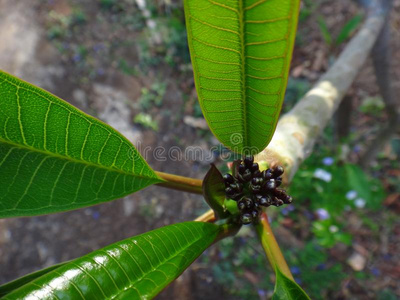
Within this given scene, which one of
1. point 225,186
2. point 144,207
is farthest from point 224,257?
point 225,186

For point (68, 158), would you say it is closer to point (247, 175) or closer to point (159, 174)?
point (159, 174)

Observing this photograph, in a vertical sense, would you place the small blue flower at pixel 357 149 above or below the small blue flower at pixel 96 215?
above

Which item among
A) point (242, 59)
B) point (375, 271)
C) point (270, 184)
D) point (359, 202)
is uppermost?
point (242, 59)

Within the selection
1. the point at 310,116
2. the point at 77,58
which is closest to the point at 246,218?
the point at 310,116

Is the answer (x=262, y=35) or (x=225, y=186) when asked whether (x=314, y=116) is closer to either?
(x=225, y=186)

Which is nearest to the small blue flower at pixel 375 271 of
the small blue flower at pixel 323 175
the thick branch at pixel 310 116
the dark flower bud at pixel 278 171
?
the small blue flower at pixel 323 175

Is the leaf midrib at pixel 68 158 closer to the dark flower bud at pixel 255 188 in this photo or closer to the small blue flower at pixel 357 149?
the dark flower bud at pixel 255 188
